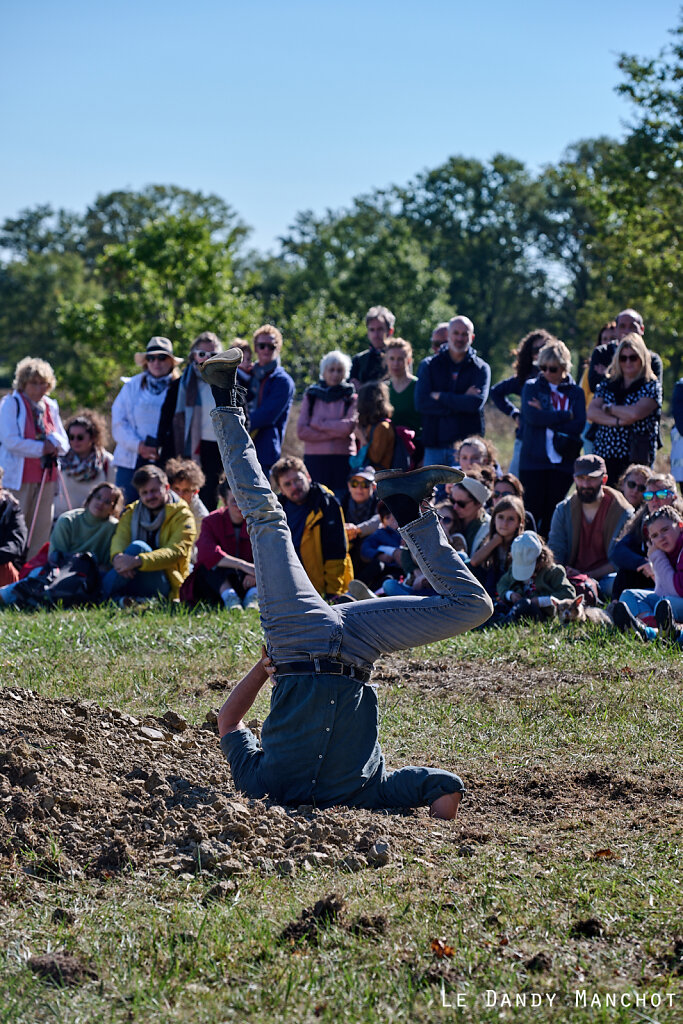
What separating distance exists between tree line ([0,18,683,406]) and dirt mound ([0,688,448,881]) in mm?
19267

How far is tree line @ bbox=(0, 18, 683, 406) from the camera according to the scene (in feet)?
82.2

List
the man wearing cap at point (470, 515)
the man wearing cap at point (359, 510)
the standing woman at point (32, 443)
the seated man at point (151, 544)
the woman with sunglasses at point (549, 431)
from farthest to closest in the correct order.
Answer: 1. the standing woman at point (32, 443)
2. the man wearing cap at point (359, 510)
3. the woman with sunglasses at point (549, 431)
4. the seated man at point (151, 544)
5. the man wearing cap at point (470, 515)

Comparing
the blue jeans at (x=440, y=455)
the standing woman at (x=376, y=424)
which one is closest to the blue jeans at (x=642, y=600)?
the blue jeans at (x=440, y=455)

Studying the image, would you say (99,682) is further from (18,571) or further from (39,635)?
(18,571)

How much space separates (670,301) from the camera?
23.3 meters

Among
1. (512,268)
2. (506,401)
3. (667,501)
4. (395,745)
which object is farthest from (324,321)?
(512,268)

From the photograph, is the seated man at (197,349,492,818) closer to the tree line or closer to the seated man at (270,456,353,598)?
the seated man at (270,456,353,598)

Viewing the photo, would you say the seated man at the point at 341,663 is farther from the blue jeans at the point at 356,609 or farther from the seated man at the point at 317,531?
the seated man at the point at 317,531

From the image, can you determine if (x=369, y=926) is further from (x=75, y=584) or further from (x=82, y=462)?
(x=82, y=462)

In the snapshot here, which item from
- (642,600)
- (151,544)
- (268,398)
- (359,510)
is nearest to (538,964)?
(642,600)

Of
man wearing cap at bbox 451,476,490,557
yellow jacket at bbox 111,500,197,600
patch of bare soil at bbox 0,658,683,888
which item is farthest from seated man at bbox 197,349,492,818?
yellow jacket at bbox 111,500,197,600

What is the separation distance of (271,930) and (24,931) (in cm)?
89

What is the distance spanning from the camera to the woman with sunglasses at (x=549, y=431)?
10.9 m

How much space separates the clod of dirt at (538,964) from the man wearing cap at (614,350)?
26.7ft
